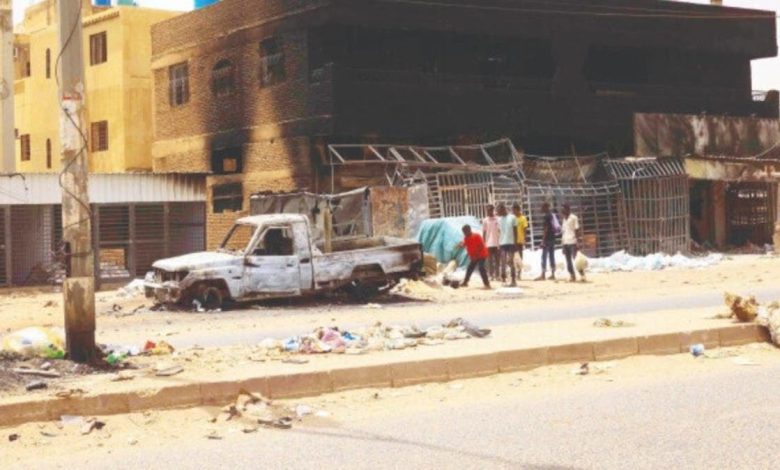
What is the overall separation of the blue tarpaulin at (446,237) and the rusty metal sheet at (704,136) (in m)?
10.3

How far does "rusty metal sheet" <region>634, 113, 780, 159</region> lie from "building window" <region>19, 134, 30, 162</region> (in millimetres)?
28059

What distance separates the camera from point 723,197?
36.8 m

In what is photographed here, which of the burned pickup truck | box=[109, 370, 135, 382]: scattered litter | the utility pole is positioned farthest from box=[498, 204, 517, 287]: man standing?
box=[109, 370, 135, 382]: scattered litter

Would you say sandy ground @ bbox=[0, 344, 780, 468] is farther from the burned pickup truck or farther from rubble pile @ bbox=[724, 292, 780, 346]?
the burned pickup truck

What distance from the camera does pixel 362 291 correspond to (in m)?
20.1

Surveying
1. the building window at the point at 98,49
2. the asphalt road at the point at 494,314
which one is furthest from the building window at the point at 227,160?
the asphalt road at the point at 494,314

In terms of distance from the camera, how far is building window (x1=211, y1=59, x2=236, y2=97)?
3430 cm

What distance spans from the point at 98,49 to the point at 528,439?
39069 mm

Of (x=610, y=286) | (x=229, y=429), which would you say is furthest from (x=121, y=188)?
(x=229, y=429)

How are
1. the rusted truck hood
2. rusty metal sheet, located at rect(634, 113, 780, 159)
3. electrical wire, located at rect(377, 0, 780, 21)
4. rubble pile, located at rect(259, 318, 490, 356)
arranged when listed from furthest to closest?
rusty metal sheet, located at rect(634, 113, 780, 159) → electrical wire, located at rect(377, 0, 780, 21) → the rusted truck hood → rubble pile, located at rect(259, 318, 490, 356)

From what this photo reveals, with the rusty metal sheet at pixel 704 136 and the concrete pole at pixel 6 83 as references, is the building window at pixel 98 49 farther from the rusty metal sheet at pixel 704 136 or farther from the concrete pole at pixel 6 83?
the rusty metal sheet at pixel 704 136

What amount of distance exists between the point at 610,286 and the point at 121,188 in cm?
1252

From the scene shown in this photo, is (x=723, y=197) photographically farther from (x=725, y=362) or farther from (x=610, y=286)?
(x=725, y=362)

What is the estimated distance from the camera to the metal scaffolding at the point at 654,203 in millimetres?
31737
